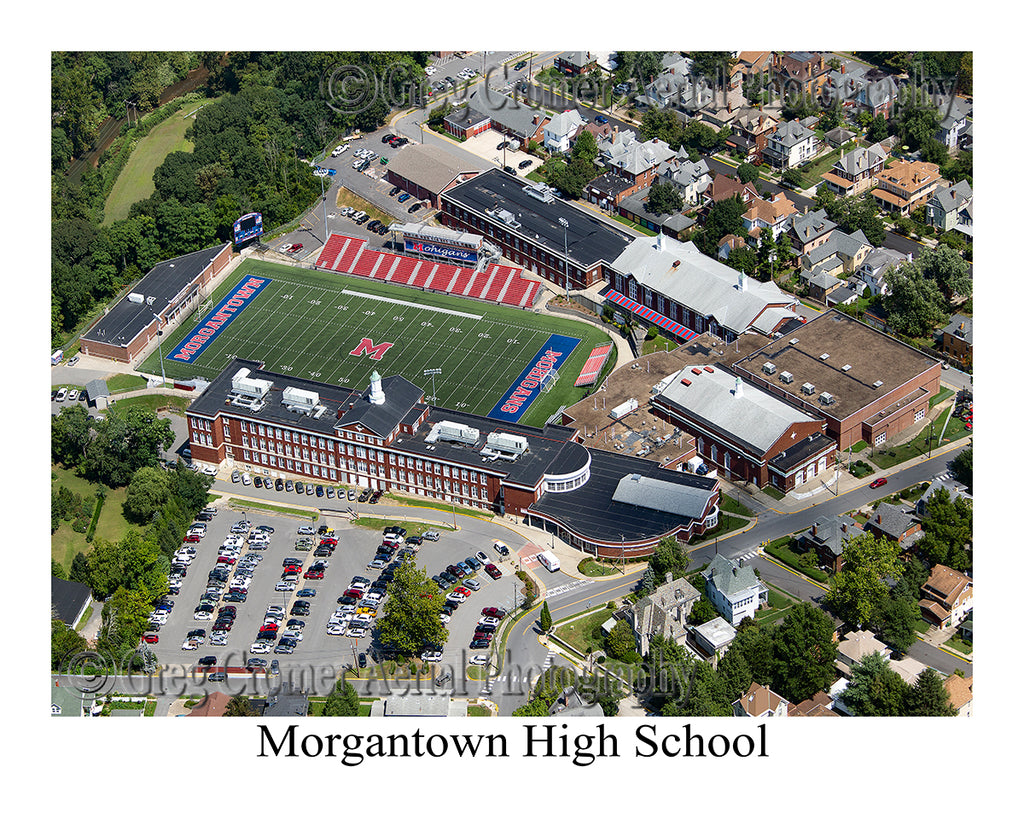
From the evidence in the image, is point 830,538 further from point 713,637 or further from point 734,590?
point 713,637

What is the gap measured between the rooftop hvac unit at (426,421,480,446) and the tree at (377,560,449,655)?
85.4 feet

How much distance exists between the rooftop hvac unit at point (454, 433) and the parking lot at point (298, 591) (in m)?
11.8

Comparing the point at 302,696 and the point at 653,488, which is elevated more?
the point at 653,488

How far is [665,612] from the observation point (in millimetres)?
166125

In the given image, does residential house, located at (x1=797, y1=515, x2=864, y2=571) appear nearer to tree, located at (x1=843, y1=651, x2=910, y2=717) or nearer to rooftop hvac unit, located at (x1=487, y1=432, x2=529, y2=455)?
tree, located at (x1=843, y1=651, x2=910, y2=717)

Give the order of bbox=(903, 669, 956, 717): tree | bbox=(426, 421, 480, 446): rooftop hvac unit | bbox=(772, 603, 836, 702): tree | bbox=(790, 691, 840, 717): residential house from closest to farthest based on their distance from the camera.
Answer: bbox=(903, 669, 956, 717): tree < bbox=(790, 691, 840, 717): residential house < bbox=(772, 603, 836, 702): tree < bbox=(426, 421, 480, 446): rooftop hvac unit

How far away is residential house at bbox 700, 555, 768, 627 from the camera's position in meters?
168

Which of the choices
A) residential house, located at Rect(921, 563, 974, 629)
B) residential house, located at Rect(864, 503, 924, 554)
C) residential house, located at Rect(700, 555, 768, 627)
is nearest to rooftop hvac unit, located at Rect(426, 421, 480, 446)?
residential house, located at Rect(700, 555, 768, 627)

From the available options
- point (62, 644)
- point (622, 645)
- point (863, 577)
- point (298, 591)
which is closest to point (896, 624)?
point (863, 577)
